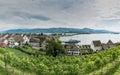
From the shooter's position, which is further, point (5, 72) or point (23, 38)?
point (23, 38)

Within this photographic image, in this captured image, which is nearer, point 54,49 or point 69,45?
point 54,49

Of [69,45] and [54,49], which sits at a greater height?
[54,49]

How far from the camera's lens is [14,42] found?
310 feet

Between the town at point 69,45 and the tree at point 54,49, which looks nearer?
the tree at point 54,49

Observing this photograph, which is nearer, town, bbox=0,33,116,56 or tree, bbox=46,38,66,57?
tree, bbox=46,38,66,57

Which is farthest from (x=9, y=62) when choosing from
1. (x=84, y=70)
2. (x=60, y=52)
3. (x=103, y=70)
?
(x=60, y=52)

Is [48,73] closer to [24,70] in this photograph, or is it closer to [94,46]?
[24,70]

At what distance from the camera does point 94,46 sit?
86562mm

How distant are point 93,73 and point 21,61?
33.6 feet

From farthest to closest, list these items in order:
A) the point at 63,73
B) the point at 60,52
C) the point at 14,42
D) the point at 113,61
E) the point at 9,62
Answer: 1. the point at 14,42
2. the point at 60,52
3. the point at 113,61
4. the point at 9,62
5. the point at 63,73

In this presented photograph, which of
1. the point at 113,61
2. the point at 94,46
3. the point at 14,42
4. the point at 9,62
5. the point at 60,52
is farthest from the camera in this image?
the point at 14,42

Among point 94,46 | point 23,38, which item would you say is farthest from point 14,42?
point 94,46

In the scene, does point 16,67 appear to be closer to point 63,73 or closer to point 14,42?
point 63,73

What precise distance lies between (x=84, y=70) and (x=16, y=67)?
31.9ft
